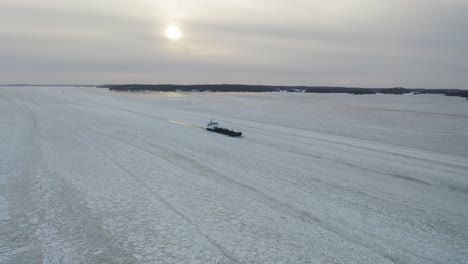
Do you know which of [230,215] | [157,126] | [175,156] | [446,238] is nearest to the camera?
[446,238]

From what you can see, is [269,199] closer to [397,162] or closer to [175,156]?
[175,156]

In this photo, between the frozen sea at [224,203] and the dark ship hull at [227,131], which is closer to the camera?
the frozen sea at [224,203]

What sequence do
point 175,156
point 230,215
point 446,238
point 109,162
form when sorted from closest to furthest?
point 446,238 → point 230,215 → point 109,162 → point 175,156

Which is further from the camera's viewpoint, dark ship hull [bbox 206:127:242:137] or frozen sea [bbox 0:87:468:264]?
dark ship hull [bbox 206:127:242:137]

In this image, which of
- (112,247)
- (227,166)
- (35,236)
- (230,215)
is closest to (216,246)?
(230,215)

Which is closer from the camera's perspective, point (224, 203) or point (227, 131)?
point (224, 203)

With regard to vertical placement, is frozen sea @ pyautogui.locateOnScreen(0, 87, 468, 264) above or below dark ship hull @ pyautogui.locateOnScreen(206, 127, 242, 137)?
below

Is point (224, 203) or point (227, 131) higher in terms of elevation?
point (227, 131)

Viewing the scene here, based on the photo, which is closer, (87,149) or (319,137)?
(87,149)

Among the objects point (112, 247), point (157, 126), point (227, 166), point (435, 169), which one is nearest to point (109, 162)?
point (227, 166)

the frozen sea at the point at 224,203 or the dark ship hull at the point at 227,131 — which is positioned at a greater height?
the dark ship hull at the point at 227,131
